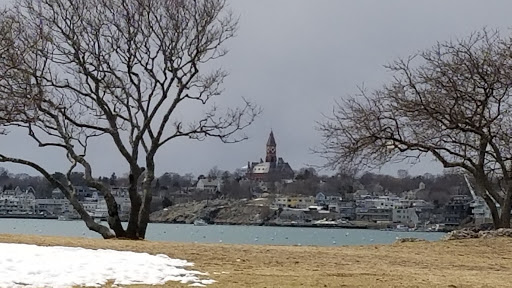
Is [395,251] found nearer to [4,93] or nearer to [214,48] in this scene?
[214,48]

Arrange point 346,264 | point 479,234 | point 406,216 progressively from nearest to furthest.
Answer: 1. point 346,264
2. point 479,234
3. point 406,216

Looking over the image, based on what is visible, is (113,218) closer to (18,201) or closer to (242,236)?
(242,236)

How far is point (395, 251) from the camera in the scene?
56.7ft

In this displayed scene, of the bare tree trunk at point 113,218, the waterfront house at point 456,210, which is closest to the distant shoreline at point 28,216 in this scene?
the waterfront house at point 456,210

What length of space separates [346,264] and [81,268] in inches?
195

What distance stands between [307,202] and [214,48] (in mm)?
81200

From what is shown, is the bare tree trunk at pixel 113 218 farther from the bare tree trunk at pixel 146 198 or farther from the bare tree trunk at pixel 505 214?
the bare tree trunk at pixel 505 214

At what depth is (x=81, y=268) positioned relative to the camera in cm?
1104

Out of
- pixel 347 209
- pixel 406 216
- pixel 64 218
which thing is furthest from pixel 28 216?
pixel 406 216

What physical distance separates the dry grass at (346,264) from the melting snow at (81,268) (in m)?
0.41

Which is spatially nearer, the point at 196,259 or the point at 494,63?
the point at 196,259

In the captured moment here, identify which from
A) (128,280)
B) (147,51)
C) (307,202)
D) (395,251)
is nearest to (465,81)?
(395,251)

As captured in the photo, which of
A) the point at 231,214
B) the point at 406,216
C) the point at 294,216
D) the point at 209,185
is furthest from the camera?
the point at 209,185

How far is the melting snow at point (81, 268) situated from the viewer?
1027 cm
